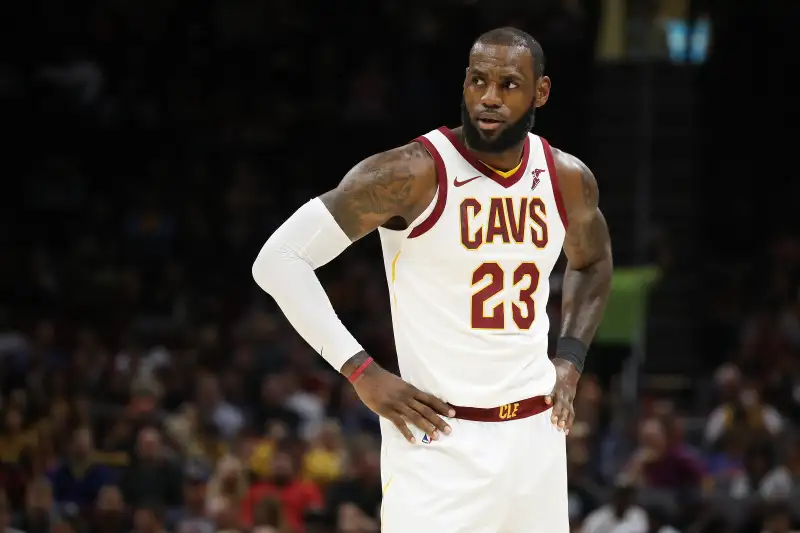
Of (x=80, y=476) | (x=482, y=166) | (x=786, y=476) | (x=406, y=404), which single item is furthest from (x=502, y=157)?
(x=80, y=476)

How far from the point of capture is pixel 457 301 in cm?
428

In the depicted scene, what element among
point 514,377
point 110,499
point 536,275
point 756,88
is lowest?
point 110,499

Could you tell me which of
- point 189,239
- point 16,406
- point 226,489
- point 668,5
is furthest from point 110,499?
point 668,5

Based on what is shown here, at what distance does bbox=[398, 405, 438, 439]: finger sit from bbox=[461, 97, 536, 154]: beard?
814mm

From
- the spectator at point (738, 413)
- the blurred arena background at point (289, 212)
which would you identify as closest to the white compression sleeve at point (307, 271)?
the blurred arena background at point (289, 212)

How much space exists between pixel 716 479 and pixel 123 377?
4.95 metres

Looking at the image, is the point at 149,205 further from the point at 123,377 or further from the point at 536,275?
the point at 536,275

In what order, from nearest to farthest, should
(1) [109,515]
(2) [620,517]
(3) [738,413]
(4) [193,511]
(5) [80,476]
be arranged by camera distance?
(2) [620,517] < (1) [109,515] < (4) [193,511] < (5) [80,476] < (3) [738,413]

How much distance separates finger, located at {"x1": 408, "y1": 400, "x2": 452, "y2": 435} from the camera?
166 inches

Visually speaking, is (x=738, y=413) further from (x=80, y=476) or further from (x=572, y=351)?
(x=572, y=351)

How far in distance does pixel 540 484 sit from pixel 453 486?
0.30 metres

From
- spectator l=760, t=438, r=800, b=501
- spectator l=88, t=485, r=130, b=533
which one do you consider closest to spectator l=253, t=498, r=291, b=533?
spectator l=88, t=485, r=130, b=533

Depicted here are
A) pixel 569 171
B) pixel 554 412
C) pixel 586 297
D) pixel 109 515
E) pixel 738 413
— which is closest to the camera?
pixel 554 412

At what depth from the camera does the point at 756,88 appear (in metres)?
15.1
